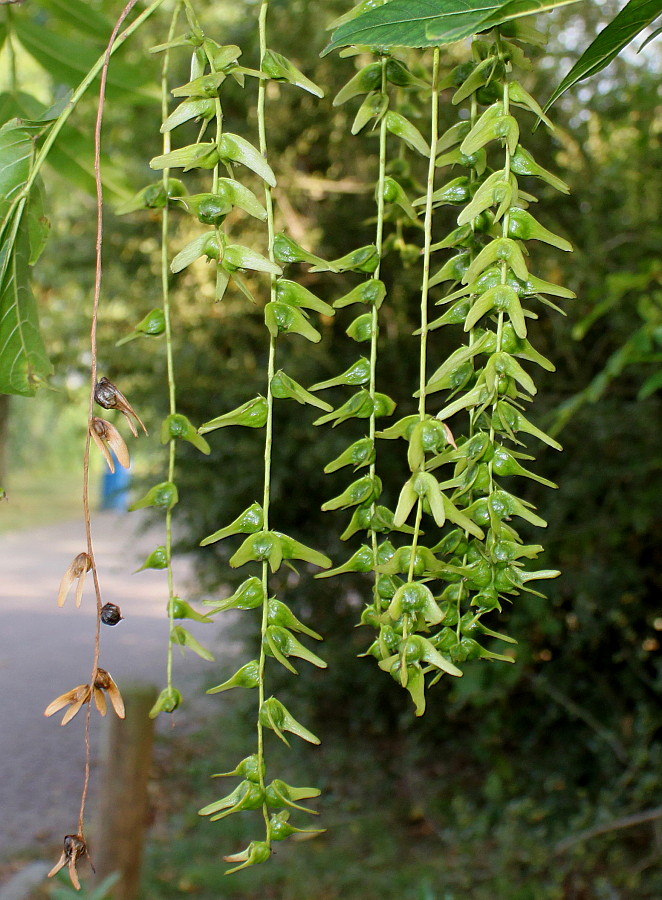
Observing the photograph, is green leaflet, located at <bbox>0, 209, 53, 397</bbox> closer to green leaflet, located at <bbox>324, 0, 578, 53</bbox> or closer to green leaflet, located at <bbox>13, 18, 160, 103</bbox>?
green leaflet, located at <bbox>324, 0, 578, 53</bbox>

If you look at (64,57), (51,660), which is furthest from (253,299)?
(51,660)

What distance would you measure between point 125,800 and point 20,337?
179 cm

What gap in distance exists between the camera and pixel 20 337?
0.56 meters

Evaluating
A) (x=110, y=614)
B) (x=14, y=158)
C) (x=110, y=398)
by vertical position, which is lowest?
(x=110, y=614)

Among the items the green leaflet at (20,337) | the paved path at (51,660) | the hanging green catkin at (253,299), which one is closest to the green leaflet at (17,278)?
the green leaflet at (20,337)

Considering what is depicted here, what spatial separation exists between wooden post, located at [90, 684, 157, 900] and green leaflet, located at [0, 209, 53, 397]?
1.67 m

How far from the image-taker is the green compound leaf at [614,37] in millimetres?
400

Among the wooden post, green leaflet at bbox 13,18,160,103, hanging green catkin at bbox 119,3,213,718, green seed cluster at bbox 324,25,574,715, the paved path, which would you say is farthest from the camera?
the paved path

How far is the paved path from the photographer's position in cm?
294

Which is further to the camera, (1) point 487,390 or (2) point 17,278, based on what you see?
(2) point 17,278

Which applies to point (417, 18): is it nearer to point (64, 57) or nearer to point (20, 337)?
point (20, 337)

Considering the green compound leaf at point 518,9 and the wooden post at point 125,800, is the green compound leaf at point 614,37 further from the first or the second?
the wooden post at point 125,800

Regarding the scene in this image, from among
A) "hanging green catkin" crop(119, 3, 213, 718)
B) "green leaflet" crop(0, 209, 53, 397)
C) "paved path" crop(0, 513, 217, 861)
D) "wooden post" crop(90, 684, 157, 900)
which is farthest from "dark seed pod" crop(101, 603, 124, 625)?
"paved path" crop(0, 513, 217, 861)

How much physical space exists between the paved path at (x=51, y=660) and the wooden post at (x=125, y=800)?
0.31m
